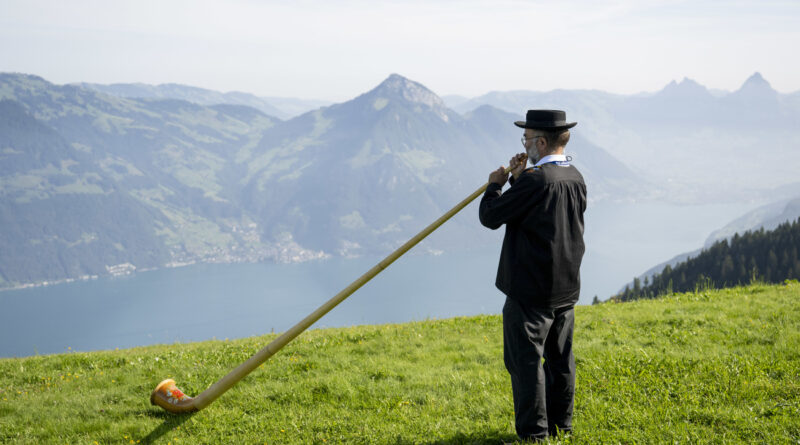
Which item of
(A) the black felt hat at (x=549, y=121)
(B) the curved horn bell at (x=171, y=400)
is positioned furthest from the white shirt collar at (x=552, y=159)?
(B) the curved horn bell at (x=171, y=400)

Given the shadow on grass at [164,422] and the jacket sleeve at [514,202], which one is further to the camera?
the shadow on grass at [164,422]

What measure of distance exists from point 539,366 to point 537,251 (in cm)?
98

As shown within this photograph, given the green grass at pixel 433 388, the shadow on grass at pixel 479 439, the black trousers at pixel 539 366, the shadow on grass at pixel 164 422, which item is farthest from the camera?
the shadow on grass at pixel 164 422

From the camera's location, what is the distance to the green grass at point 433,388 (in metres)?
5.28

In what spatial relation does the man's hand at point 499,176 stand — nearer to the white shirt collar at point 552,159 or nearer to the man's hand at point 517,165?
the man's hand at point 517,165

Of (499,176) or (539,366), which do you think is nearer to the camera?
(539,366)

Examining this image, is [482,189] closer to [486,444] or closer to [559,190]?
[559,190]

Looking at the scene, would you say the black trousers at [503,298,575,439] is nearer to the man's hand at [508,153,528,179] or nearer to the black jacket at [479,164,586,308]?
the black jacket at [479,164,586,308]

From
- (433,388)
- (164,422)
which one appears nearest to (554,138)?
(433,388)

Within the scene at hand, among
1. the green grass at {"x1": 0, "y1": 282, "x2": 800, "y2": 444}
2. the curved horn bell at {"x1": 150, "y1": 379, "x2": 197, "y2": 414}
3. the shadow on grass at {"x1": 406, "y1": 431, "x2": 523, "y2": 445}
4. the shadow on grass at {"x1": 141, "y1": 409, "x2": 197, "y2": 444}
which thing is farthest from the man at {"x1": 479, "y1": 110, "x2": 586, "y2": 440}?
the shadow on grass at {"x1": 141, "y1": 409, "x2": 197, "y2": 444}

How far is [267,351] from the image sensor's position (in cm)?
563

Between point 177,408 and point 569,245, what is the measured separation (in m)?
4.62

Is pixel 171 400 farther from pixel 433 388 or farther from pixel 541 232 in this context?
pixel 541 232

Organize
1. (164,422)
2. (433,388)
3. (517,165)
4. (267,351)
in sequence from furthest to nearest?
(433,388)
(164,422)
(267,351)
(517,165)
